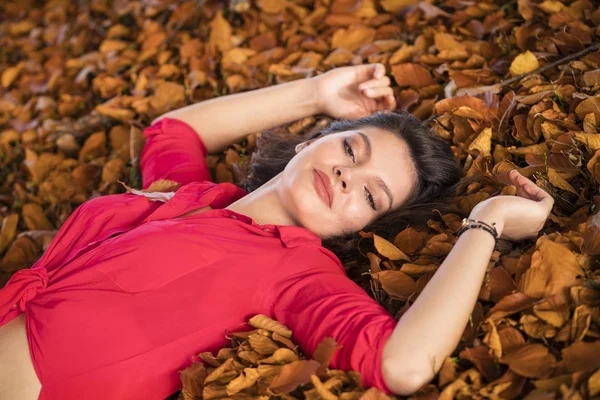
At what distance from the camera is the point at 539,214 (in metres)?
1.25

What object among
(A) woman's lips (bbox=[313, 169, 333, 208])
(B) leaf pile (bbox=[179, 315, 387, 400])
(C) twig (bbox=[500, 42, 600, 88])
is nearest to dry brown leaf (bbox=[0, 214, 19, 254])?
(B) leaf pile (bbox=[179, 315, 387, 400])

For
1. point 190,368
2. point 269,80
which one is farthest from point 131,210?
point 269,80

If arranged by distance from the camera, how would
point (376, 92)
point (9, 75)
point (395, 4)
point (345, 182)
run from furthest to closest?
1. point (9, 75)
2. point (395, 4)
3. point (376, 92)
4. point (345, 182)

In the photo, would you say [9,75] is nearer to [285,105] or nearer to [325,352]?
[285,105]

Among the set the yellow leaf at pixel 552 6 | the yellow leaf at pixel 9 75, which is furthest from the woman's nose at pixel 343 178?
the yellow leaf at pixel 9 75

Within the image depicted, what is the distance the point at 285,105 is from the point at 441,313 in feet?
3.06

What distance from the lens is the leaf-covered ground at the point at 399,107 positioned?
1.12 m

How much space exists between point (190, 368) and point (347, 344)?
12.7 inches

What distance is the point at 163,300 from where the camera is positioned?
51.6 inches

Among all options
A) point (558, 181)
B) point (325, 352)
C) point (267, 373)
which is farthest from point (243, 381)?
point (558, 181)

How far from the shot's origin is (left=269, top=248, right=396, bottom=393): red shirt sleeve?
1.13 meters

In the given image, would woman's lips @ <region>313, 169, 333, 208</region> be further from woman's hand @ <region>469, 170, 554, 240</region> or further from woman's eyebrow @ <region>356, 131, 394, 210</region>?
woman's hand @ <region>469, 170, 554, 240</region>

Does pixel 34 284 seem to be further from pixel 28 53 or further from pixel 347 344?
pixel 28 53

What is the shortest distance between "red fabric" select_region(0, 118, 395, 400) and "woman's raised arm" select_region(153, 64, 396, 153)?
1.75ft
